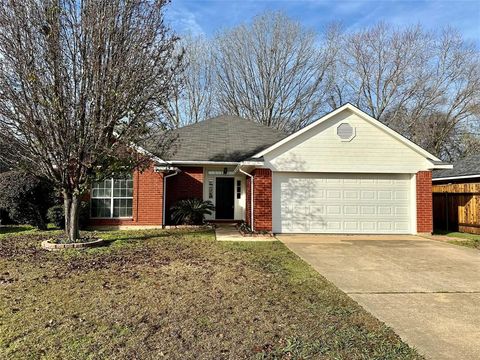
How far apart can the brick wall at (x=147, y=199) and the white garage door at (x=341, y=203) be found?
4.50 meters

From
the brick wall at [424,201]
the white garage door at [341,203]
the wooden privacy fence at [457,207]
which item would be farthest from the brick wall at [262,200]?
the wooden privacy fence at [457,207]

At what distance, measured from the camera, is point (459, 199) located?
15.8 metres

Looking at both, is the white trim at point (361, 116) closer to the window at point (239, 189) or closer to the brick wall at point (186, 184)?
the brick wall at point (186, 184)

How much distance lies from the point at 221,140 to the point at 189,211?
4.27 m

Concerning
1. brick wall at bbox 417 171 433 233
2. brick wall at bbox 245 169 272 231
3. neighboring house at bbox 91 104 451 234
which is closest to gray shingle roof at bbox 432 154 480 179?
brick wall at bbox 417 171 433 233

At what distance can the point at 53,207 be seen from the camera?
1377 cm

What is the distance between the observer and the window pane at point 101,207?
48.0ft

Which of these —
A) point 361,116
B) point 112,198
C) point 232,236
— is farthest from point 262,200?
point 112,198

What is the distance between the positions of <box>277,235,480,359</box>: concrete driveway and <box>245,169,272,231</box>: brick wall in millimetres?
1471

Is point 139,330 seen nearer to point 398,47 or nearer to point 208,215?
point 208,215

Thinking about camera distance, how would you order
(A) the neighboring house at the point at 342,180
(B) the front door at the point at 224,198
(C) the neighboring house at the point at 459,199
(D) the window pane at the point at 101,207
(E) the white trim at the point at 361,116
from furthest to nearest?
1. (B) the front door at the point at 224,198
2. (C) the neighboring house at the point at 459,199
3. (D) the window pane at the point at 101,207
4. (A) the neighboring house at the point at 342,180
5. (E) the white trim at the point at 361,116

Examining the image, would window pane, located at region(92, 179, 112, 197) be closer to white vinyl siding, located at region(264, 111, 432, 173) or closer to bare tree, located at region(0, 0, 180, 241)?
bare tree, located at region(0, 0, 180, 241)

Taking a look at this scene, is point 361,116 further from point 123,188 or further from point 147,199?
point 123,188

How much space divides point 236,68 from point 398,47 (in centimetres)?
1355
